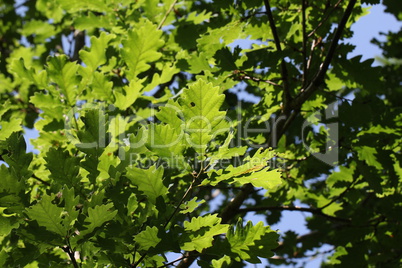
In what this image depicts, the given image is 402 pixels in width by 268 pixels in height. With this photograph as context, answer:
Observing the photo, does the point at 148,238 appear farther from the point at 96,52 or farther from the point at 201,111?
the point at 96,52

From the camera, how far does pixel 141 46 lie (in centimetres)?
218

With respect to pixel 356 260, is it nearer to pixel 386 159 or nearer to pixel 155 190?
pixel 386 159

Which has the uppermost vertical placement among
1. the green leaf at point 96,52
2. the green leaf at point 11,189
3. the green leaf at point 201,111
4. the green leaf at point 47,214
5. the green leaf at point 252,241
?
the green leaf at point 96,52

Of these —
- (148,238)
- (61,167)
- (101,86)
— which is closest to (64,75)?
(101,86)

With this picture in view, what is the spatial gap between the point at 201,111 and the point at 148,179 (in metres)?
0.28

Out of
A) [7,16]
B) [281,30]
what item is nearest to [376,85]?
[281,30]

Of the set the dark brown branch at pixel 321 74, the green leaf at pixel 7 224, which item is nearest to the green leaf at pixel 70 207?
the green leaf at pixel 7 224

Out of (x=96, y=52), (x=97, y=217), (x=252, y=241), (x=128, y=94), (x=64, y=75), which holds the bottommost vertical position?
(x=252, y=241)

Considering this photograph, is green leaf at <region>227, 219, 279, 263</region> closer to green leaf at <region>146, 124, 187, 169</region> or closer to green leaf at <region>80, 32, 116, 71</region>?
green leaf at <region>146, 124, 187, 169</region>

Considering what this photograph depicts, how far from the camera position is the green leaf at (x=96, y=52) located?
226cm

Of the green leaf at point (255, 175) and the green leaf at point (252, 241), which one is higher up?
the green leaf at point (255, 175)

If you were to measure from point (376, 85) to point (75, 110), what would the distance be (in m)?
1.57

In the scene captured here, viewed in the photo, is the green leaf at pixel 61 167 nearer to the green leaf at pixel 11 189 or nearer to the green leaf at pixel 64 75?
the green leaf at pixel 11 189

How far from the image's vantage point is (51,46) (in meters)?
4.01
